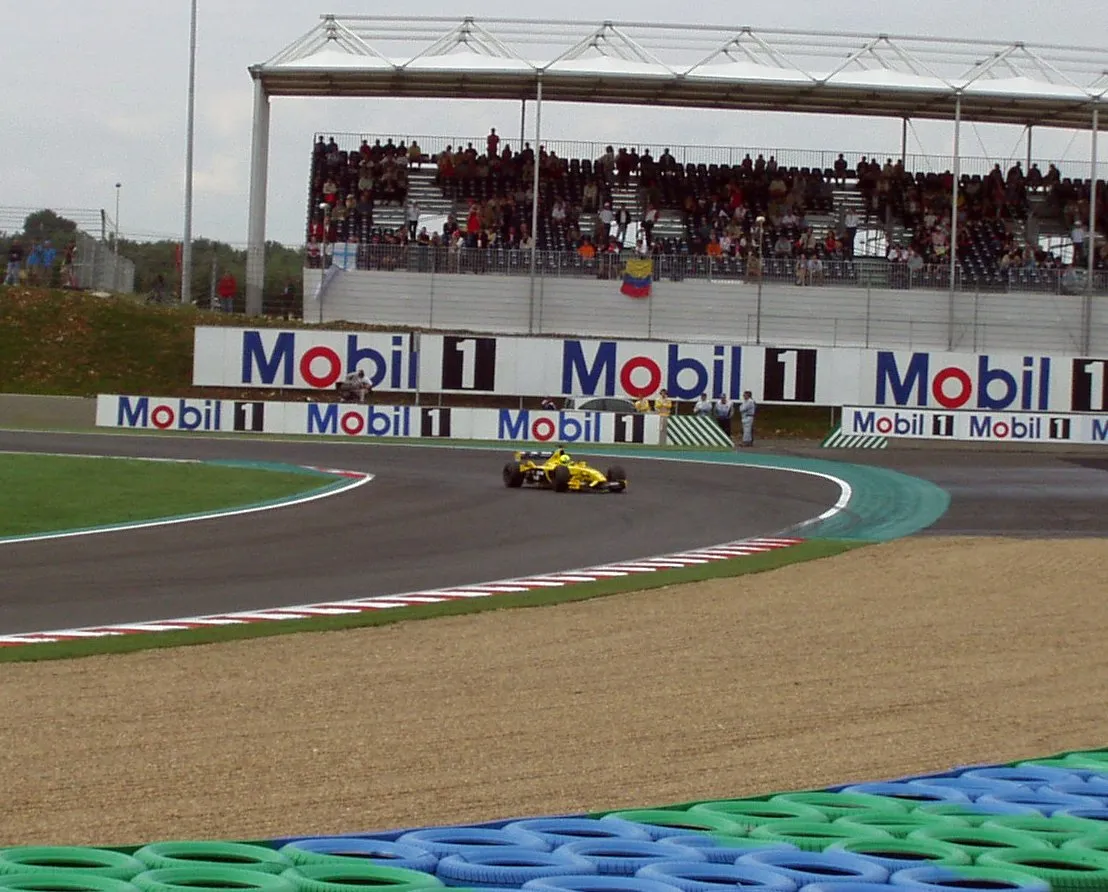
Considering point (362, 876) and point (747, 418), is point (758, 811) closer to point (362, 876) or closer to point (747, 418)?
point (362, 876)

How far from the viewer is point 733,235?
147 ft

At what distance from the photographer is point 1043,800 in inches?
289

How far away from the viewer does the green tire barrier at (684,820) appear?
21.8ft

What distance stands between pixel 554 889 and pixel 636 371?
117ft

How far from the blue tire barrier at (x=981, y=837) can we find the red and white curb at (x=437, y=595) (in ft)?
24.3

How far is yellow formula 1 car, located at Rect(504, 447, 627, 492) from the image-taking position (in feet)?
83.0

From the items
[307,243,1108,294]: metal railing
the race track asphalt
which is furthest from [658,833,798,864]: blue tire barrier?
[307,243,1108,294]: metal railing

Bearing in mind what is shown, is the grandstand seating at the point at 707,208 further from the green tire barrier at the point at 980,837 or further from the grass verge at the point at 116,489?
the green tire barrier at the point at 980,837

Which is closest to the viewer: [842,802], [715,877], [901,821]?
[715,877]

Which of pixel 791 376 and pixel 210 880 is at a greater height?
pixel 791 376

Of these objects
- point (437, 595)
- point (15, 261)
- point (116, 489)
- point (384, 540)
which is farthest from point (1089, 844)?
point (15, 261)

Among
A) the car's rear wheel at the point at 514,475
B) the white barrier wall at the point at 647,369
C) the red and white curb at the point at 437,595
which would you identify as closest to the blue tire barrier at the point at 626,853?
the red and white curb at the point at 437,595

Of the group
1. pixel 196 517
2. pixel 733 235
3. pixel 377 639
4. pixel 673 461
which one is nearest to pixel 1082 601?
pixel 377 639

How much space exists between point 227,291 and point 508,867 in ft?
129
